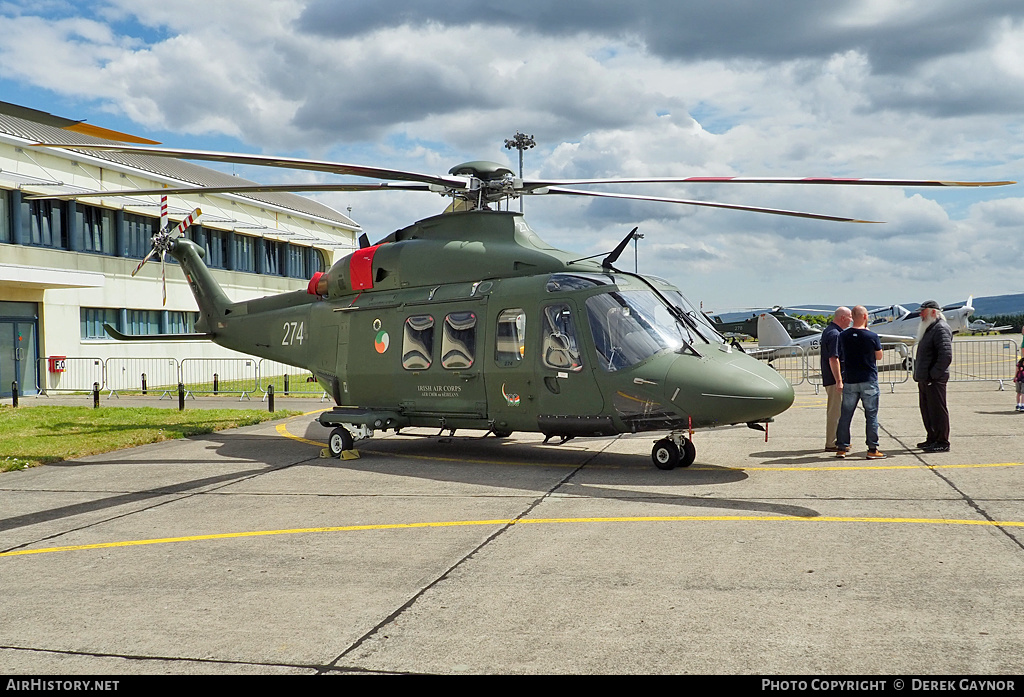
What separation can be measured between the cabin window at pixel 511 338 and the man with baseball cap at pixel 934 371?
5.18 m

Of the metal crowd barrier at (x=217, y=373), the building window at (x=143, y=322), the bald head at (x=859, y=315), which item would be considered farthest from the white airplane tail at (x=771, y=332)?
the building window at (x=143, y=322)

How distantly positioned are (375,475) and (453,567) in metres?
4.55

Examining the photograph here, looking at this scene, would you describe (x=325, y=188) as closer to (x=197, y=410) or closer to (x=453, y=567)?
(x=453, y=567)

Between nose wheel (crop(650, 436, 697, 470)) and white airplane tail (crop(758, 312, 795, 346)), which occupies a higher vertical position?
white airplane tail (crop(758, 312, 795, 346))

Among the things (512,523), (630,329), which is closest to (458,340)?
(630,329)

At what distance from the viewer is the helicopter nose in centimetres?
892

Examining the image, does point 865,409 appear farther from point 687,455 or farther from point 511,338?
point 511,338

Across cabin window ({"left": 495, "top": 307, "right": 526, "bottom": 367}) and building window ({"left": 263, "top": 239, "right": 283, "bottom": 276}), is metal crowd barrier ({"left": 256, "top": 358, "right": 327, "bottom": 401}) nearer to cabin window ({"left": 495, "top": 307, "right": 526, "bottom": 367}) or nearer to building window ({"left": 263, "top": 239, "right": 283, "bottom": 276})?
building window ({"left": 263, "top": 239, "right": 283, "bottom": 276})

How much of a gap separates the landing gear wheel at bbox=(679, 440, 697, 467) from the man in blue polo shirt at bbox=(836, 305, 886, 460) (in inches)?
87.9

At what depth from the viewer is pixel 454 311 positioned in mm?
11172

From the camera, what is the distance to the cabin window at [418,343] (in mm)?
11391

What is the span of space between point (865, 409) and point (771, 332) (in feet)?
80.9

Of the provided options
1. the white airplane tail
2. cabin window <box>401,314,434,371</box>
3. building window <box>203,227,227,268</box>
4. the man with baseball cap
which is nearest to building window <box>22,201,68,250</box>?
building window <box>203,227,227,268</box>

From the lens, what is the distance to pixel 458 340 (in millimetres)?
11047
